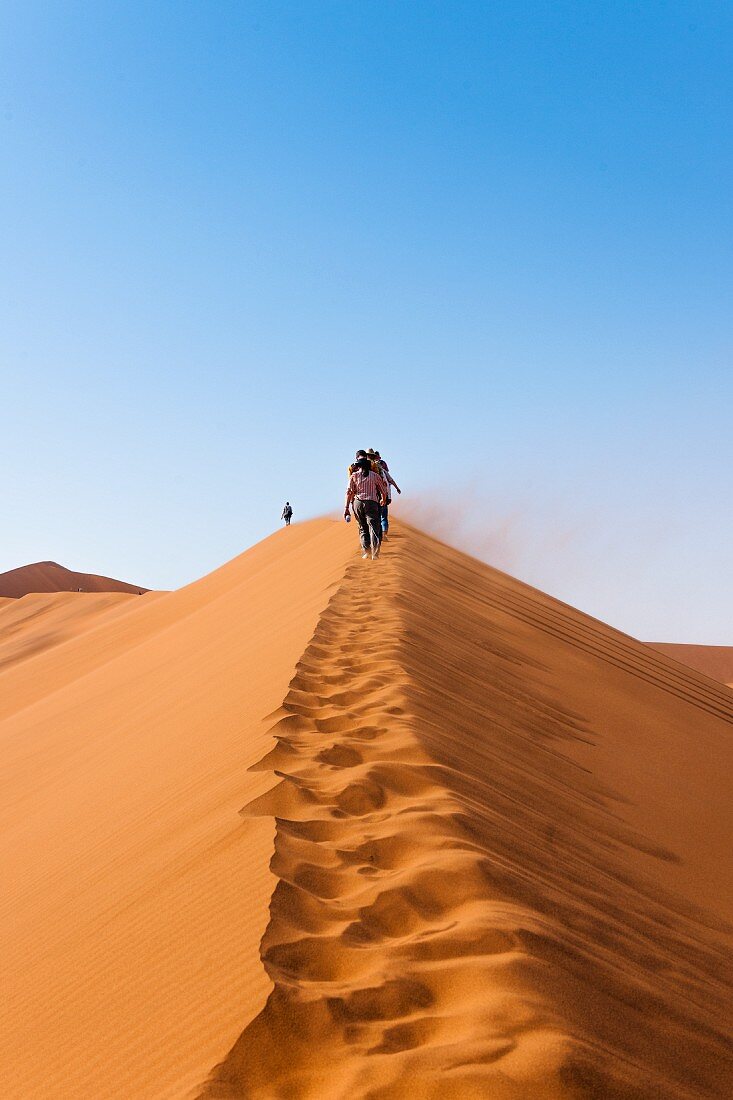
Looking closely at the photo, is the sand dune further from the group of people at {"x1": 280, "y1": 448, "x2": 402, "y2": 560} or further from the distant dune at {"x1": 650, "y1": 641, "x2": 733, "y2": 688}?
the distant dune at {"x1": 650, "y1": 641, "x2": 733, "y2": 688}

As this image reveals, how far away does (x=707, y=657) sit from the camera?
49.4 m

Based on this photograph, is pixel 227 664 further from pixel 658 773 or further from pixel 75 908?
pixel 75 908

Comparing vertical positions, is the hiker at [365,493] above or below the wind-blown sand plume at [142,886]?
above

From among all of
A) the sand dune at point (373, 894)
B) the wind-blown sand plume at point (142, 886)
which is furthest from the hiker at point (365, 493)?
the sand dune at point (373, 894)

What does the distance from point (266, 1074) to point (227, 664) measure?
6.81m

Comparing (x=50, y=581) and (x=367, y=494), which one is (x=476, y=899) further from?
(x=50, y=581)

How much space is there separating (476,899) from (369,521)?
33.8ft

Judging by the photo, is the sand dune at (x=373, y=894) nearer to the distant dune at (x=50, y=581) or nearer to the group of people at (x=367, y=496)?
the group of people at (x=367, y=496)

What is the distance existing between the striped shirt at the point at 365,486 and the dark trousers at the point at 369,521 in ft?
0.28

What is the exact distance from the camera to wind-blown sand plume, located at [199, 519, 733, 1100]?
6.86ft

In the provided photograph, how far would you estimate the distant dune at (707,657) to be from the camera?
47.0 meters

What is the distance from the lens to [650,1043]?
2326mm

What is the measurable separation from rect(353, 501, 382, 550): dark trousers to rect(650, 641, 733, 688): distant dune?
36.2 meters

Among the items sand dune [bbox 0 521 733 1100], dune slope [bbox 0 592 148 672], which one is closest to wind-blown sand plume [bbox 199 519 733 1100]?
sand dune [bbox 0 521 733 1100]
